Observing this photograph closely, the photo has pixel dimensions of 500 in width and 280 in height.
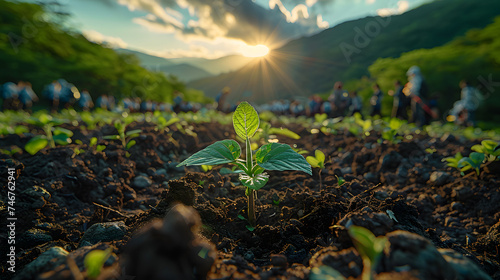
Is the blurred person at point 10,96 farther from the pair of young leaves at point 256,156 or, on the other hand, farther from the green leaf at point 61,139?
the pair of young leaves at point 256,156

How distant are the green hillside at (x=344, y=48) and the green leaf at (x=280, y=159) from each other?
56.7m

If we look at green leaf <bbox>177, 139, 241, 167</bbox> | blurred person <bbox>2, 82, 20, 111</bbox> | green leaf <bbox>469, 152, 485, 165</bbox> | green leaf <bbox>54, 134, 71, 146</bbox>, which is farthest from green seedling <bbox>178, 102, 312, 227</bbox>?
blurred person <bbox>2, 82, 20, 111</bbox>

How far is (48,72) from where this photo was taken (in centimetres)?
2784

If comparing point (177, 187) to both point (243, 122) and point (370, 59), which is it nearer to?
point (243, 122)

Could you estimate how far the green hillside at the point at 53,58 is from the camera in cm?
2673

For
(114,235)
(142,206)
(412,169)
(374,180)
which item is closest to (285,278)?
(114,235)

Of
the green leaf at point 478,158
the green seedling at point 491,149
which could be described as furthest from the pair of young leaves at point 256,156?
the green seedling at point 491,149

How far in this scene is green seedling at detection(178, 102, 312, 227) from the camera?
137 cm

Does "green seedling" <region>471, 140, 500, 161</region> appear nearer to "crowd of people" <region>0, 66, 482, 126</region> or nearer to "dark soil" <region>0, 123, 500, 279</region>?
"dark soil" <region>0, 123, 500, 279</region>

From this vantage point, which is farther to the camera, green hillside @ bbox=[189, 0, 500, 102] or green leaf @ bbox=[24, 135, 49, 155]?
green hillside @ bbox=[189, 0, 500, 102]

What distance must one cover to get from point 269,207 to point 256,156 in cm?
53

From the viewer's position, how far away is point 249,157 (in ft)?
5.08

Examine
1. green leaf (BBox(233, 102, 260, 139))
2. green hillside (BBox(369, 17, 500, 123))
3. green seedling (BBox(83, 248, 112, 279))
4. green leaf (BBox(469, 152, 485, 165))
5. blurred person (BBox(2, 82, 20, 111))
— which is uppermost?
green hillside (BBox(369, 17, 500, 123))

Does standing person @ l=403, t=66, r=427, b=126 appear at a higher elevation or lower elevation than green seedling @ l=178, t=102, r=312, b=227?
higher
